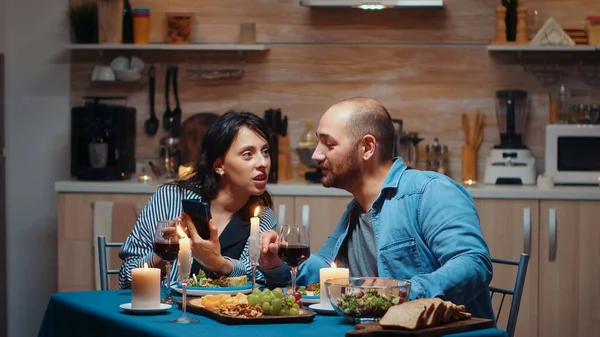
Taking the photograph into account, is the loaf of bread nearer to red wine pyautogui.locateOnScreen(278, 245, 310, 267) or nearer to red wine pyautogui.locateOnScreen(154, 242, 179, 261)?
red wine pyautogui.locateOnScreen(278, 245, 310, 267)

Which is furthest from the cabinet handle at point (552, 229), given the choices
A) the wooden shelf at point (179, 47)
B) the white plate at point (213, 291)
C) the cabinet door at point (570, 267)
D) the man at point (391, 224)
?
the white plate at point (213, 291)

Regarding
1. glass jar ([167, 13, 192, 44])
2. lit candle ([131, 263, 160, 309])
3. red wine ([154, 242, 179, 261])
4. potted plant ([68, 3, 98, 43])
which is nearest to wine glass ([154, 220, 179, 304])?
red wine ([154, 242, 179, 261])

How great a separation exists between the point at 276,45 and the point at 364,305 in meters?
3.27

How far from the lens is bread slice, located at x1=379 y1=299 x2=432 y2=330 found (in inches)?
78.3

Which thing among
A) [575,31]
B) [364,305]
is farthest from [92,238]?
[364,305]

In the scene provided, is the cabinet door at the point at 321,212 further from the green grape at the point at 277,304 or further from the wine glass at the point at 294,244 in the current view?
the green grape at the point at 277,304

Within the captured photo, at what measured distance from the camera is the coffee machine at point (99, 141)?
5004 millimetres

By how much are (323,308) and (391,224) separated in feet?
1.49

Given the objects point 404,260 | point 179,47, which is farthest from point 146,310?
point 179,47

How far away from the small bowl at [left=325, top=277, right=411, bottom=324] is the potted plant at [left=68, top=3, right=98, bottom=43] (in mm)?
3401

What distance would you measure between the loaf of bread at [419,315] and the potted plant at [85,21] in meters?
3.56

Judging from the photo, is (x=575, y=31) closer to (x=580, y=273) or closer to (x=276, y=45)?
(x=580, y=273)

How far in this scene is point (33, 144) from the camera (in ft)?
17.4

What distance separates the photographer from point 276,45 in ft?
17.2
